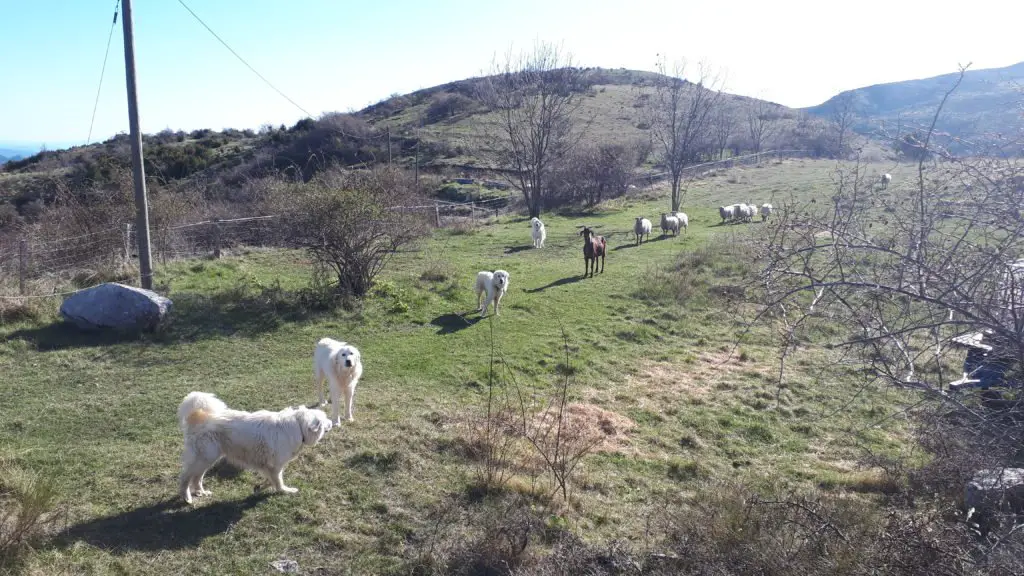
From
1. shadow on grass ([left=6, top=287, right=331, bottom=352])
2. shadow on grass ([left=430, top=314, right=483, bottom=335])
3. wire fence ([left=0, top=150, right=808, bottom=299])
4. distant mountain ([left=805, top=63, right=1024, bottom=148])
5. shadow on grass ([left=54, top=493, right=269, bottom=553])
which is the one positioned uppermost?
distant mountain ([left=805, top=63, right=1024, bottom=148])

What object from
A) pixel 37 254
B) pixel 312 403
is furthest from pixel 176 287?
pixel 312 403

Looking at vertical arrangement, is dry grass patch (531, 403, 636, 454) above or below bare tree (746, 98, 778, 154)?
below

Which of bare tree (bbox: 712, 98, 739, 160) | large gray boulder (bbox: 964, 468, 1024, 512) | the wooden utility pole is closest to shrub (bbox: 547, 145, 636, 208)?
bare tree (bbox: 712, 98, 739, 160)

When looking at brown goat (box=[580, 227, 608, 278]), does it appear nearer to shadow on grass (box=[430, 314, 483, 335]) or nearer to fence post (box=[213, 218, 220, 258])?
shadow on grass (box=[430, 314, 483, 335])

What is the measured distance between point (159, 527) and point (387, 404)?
3609 mm

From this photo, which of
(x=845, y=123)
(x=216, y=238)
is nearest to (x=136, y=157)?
→ (x=216, y=238)

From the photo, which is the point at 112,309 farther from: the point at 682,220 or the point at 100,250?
the point at 682,220

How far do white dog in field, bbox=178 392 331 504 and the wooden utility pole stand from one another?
8036 millimetres

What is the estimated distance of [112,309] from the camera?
10594mm

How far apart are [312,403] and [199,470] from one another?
2.85m

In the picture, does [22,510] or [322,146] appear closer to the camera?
[22,510]

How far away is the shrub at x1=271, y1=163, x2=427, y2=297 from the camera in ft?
42.3

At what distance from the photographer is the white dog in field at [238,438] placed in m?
5.54

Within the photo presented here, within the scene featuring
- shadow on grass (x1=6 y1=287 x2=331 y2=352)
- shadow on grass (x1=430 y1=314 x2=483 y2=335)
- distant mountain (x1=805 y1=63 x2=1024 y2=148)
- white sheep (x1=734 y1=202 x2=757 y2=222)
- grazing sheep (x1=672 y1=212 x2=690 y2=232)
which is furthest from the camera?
white sheep (x1=734 y1=202 x2=757 y2=222)
